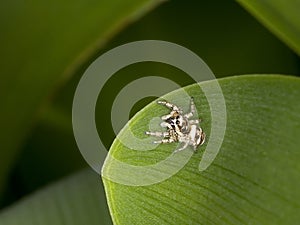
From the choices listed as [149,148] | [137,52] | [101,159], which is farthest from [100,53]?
[149,148]

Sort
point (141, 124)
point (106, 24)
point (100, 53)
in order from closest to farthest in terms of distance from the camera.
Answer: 1. point (141, 124)
2. point (106, 24)
3. point (100, 53)

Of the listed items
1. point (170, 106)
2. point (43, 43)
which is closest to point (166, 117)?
point (170, 106)

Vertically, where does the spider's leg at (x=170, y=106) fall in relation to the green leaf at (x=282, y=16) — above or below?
below

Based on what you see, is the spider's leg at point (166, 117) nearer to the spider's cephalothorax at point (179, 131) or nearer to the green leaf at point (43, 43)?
the spider's cephalothorax at point (179, 131)

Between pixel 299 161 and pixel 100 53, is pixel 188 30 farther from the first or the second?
pixel 299 161

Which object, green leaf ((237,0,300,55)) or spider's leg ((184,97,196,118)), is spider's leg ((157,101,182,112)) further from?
green leaf ((237,0,300,55))

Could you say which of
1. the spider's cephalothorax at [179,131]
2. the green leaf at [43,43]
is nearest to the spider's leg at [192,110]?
the spider's cephalothorax at [179,131]

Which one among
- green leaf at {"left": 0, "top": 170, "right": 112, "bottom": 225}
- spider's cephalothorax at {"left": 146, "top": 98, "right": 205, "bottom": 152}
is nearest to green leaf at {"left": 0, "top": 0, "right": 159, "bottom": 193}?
green leaf at {"left": 0, "top": 170, "right": 112, "bottom": 225}
